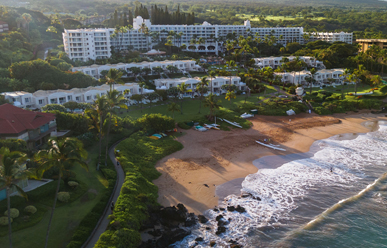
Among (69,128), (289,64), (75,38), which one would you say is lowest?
(69,128)

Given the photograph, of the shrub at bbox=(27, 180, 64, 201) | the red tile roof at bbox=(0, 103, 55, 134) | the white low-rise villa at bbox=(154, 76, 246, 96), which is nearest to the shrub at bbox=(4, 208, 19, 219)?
the shrub at bbox=(27, 180, 64, 201)

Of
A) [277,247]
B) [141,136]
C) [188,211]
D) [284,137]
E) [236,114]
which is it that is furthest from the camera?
[236,114]

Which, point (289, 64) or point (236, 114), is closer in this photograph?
point (236, 114)

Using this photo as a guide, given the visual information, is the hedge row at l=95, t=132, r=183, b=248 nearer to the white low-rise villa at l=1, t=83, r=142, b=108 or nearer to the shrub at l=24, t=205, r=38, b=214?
the shrub at l=24, t=205, r=38, b=214

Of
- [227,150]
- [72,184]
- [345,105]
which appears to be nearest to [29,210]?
[72,184]

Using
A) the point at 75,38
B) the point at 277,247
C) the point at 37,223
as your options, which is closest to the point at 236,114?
the point at 277,247

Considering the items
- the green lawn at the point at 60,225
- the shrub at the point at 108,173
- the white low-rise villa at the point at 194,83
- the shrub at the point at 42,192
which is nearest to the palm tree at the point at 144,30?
the white low-rise villa at the point at 194,83

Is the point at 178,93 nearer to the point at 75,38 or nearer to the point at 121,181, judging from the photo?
the point at 121,181
